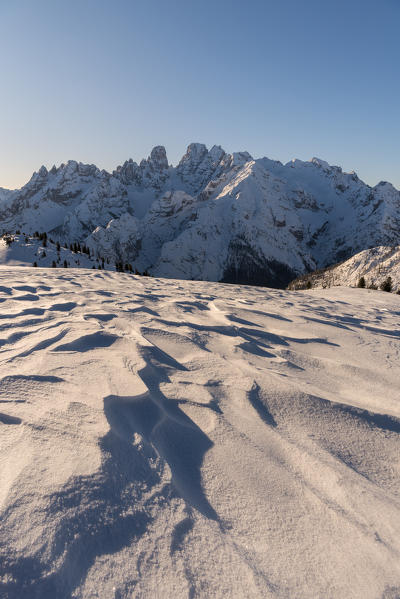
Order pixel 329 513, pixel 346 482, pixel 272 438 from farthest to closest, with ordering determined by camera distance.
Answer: pixel 272 438 → pixel 346 482 → pixel 329 513

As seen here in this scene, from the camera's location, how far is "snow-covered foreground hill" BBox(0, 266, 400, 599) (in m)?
1.29

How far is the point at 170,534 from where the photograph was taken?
1.44 metres

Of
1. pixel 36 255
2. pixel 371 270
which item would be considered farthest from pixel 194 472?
pixel 371 270

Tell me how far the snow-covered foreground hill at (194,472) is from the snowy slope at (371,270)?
2436 centimetres

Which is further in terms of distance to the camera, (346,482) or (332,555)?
(346,482)

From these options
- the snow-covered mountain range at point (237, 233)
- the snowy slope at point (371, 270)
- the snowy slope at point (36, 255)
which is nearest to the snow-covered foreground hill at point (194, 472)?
the snowy slope at point (36, 255)

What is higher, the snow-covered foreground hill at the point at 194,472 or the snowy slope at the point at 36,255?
the snowy slope at the point at 36,255

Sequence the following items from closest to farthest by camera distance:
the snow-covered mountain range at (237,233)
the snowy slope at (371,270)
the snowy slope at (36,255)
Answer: the snowy slope at (36,255) < the snowy slope at (371,270) < the snow-covered mountain range at (237,233)

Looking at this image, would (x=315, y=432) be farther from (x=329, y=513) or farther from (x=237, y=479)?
(x=237, y=479)

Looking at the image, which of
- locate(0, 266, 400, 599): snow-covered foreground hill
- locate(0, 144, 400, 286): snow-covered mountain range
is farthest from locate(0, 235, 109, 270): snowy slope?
locate(0, 144, 400, 286): snow-covered mountain range

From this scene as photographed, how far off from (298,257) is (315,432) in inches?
7089

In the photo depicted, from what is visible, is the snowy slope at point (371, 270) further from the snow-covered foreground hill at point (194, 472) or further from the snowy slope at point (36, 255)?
the snowy slope at point (36, 255)

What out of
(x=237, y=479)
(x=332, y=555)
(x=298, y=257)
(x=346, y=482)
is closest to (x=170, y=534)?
(x=237, y=479)

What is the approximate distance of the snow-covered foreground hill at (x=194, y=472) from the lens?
4.22ft
